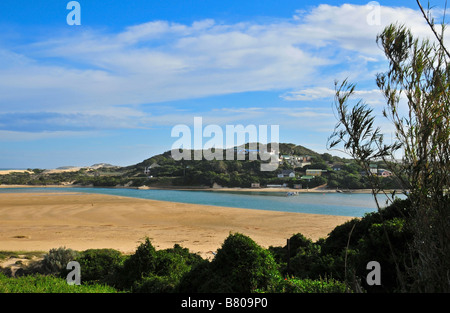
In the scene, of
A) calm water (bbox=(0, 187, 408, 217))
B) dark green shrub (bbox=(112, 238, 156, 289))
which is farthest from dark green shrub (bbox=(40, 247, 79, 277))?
calm water (bbox=(0, 187, 408, 217))

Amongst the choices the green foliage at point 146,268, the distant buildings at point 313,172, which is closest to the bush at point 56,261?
the green foliage at point 146,268

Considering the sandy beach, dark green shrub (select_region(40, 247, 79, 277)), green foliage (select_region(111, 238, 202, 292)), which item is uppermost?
green foliage (select_region(111, 238, 202, 292))

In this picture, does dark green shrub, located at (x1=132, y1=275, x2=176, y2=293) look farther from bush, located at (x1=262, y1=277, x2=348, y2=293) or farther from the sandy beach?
the sandy beach

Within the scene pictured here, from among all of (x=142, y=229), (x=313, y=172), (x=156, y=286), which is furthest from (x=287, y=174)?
(x=156, y=286)

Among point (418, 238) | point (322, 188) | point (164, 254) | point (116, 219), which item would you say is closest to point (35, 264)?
point (164, 254)

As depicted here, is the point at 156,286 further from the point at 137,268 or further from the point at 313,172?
the point at 313,172

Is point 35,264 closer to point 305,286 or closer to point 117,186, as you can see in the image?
point 305,286

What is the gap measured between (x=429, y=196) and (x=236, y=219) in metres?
26.1

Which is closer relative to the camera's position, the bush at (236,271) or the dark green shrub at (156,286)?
the bush at (236,271)

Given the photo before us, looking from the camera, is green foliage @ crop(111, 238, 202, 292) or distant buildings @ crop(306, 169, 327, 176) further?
distant buildings @ crop(306, 169, 327, 176)

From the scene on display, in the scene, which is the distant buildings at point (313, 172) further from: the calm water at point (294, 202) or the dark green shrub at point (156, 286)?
the dark green shrub at point (156, 286)

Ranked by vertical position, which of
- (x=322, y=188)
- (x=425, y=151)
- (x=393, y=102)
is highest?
(x=393, y=102)

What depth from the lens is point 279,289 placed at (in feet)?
17.1

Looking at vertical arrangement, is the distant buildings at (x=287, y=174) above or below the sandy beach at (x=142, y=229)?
above
